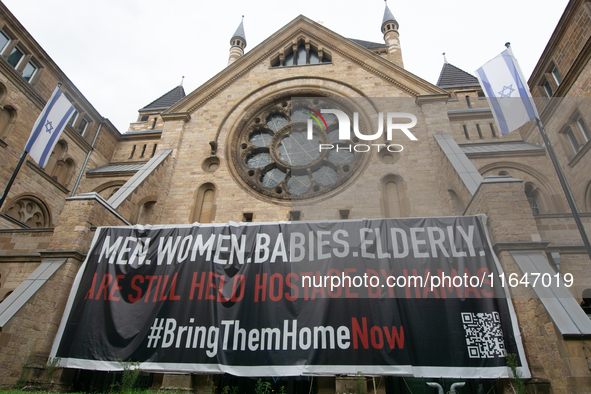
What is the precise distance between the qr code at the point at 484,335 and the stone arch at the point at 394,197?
439 cm

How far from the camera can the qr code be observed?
6.95 metres

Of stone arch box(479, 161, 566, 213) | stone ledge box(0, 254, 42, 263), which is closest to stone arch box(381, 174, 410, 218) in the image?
stone arch box(479, 161, 566, 213)

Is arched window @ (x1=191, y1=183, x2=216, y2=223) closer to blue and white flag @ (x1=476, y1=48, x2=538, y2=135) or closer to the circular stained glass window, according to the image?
the circular stained glass window

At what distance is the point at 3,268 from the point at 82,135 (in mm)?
11271

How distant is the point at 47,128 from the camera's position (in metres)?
12.0

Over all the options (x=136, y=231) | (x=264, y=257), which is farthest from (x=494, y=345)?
(x=136, y=231)

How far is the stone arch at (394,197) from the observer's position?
1158 cm

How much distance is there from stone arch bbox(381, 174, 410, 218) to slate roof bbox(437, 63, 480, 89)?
1523cm

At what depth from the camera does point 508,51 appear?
11.3m

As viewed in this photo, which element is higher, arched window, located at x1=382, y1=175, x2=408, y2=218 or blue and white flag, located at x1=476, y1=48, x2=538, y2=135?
blue and white flag, located at x1=476, y1=48, x2=538, y2=135

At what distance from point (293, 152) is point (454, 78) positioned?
54.7ft

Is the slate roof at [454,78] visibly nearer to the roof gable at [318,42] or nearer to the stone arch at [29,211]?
the roof gable at [318,42]

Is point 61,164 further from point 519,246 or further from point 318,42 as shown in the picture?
point 519,246

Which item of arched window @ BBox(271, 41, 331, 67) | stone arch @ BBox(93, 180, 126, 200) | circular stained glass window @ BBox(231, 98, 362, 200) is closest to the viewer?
circular stained glass window @ BBox(231, 98, 362, 200)
